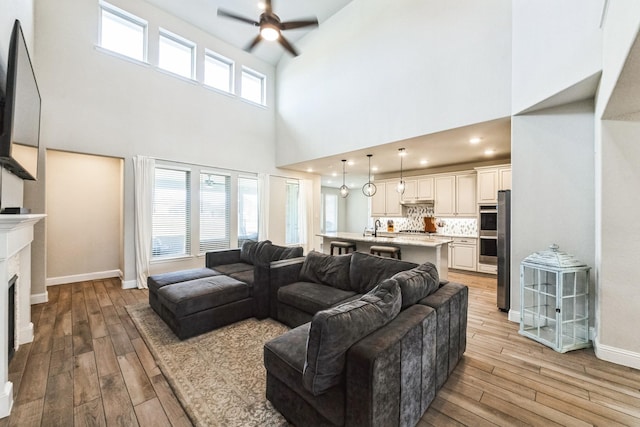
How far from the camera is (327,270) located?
326 cm

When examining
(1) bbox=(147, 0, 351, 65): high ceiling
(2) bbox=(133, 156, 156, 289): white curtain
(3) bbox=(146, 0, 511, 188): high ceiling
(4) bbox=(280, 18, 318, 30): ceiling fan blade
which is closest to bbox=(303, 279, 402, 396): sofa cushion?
(3) bbox=(146, 0, 511, 188): high ceiling

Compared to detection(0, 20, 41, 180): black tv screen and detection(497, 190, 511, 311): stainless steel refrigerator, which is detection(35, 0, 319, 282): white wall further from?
detection(497, 190, 511, 311): stainless steel refrigerator

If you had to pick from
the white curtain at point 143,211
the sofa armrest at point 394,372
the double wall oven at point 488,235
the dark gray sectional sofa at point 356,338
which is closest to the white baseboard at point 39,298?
the white curtain at point 143,211

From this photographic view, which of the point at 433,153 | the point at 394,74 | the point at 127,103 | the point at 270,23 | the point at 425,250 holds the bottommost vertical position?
the point at 425,250

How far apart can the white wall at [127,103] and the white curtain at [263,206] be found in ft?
1.86

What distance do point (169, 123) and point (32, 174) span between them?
283cm

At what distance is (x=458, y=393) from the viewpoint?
6.41 feet

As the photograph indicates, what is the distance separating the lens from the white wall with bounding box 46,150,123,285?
4941 millimetres

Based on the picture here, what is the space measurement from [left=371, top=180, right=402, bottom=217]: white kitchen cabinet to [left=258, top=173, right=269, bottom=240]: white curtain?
326 cm

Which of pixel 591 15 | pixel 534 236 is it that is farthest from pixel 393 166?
pixel 591 15

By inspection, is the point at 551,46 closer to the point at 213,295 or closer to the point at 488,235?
the point at 488,235

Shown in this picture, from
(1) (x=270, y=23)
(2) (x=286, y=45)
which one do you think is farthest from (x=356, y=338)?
(2) (x=286, y=45)

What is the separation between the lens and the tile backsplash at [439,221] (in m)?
6.31

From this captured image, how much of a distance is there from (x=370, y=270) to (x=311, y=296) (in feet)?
2.39
